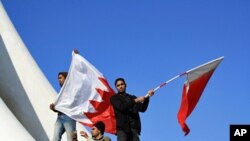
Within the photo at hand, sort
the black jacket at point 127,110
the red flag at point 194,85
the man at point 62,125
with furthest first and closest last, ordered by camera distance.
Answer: the man at point 62,125 < the red flag at point 194,85 < the black jacket at point 127,110

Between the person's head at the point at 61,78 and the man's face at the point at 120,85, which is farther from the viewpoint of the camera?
the person's head at the point at 61,78

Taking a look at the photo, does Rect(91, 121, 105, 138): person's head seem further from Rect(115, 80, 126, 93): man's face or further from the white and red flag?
the white and red flag

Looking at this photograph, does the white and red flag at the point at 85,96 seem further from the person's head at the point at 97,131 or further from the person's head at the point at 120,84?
the person's head at the point at 97,131

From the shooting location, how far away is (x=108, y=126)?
32.9 ft

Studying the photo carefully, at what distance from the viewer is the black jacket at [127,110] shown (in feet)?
28.3

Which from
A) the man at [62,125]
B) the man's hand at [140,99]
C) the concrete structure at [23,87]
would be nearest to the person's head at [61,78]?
the man at [62,125]

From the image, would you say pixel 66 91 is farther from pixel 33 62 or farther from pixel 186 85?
pixel 33 62

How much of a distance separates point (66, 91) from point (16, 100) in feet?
11.7

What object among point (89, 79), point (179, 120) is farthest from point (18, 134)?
point (179, 120)

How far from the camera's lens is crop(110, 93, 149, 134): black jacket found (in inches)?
340

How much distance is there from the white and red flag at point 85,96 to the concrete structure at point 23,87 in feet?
8.98

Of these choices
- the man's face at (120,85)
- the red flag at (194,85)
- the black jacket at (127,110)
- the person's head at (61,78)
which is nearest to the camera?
the black jacket at (127,110)

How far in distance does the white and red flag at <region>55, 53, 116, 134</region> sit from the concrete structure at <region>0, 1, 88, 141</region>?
8.98ft

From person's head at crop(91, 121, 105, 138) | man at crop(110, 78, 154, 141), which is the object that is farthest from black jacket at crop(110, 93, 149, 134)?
person's head at crop(91, 121, 105, 138)
